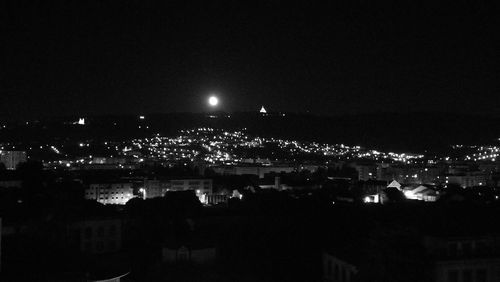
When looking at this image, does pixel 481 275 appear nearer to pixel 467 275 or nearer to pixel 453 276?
pixel 467 275

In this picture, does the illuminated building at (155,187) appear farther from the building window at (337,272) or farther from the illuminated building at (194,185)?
the building window at (337,272)

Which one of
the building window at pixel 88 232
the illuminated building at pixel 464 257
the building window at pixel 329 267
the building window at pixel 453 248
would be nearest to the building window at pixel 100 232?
the building window at pixel 88 232

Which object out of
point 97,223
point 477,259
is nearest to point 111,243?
point 97,223

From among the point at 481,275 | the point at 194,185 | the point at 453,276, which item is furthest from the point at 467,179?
the point at 453,276

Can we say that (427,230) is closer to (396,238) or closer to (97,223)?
(396,238)

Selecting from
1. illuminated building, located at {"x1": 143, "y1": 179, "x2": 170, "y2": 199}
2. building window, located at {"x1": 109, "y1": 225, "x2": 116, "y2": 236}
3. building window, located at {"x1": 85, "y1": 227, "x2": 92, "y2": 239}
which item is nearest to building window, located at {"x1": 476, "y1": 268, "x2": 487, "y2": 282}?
building window, located at {"x1": 109, "y1": 225, "x2": 116, "y2": 236}

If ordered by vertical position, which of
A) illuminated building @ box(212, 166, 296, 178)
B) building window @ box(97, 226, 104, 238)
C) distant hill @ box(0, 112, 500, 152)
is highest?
distant hill @ box(0, 112, 500, 152)

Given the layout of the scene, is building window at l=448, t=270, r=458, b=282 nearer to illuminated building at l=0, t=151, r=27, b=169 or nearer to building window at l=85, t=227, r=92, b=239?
building window at l=85, t=227, r=92, b=239

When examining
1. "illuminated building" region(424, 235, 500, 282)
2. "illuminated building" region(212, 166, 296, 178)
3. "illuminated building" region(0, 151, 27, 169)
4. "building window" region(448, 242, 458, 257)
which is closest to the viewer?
"illuminated building" region(424, 235, 500, 282)
